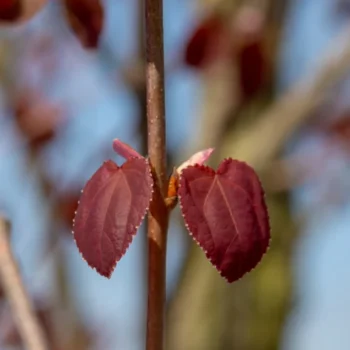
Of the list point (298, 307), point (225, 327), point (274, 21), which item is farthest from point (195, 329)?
point (274, 21)

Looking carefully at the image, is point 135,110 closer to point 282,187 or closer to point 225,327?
Answer: point 282,187

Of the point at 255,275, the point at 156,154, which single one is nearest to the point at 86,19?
the point at 156,154

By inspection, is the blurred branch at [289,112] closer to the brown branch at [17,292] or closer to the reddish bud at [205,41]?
the reddish bud at [205,41]

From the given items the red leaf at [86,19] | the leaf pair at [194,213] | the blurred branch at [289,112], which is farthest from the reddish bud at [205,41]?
the leaf pair at [194,213]

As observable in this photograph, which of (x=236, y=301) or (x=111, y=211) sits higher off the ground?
(x=236, y=301)

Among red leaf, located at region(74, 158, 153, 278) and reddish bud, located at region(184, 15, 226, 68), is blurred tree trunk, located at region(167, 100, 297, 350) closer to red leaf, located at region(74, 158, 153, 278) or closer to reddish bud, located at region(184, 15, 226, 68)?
reddish bud, located at region(184, 15, 226, 68)

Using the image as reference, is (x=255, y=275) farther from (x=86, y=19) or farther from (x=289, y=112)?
(x=86, y=19)
